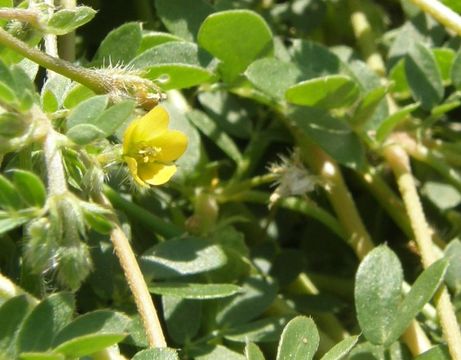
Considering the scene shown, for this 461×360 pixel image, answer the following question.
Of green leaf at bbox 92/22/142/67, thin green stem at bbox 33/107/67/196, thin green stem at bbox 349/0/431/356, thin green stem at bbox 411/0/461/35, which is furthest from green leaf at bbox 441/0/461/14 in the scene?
thin green stem at bbox 33/107/67/196

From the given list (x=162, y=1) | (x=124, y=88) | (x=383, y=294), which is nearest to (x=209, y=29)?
(x=162, y=1)

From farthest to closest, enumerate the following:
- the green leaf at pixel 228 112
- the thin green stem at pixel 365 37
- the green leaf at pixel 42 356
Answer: the thin green stem at pixel 365 37 → the green leaf at pixel 228 112 → the green leaf at pixel 42 356

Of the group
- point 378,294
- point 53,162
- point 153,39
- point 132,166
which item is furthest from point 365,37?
point 53,162

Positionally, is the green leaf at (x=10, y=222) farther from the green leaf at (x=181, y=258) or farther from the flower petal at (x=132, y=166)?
the green leaf at (x=181, y=258)

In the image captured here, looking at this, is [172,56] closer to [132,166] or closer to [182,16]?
[182,16]

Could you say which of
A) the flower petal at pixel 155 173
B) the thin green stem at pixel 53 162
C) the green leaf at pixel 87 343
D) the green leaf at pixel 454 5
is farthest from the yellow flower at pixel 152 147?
the green leaf at pixel 454 5

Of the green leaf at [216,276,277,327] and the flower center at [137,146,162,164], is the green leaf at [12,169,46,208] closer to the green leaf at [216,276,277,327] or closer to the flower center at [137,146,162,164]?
the flower center at [137,146,162,164]
